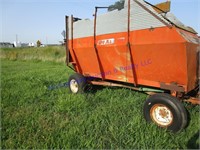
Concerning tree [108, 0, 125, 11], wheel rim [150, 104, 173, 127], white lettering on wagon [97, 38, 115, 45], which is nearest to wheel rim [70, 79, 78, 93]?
white lettering on wagon [97, 38, 115, 45]

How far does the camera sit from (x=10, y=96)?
5645mm

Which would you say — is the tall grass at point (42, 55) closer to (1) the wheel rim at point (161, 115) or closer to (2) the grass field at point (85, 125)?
(2) the grass field at point (85, 125)

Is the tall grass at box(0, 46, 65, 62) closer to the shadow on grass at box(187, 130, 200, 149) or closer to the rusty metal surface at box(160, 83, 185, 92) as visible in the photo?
the rusty metal surface at box(160, 83, 185, 92)

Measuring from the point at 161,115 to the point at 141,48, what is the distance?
1.35 m

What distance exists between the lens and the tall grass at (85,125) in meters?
3.17

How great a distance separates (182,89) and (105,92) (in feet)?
8.32

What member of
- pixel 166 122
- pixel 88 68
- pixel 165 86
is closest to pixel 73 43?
pixel 88 68

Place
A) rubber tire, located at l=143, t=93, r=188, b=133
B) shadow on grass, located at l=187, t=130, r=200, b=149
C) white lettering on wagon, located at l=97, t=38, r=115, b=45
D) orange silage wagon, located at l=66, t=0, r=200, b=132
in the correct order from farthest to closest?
white lettering on wagon, located at l=97, t=38, r=115, b=45 → orange silage wagon, located at l=66, t=0, r=200, b=132 → rubber tire, located at l=143, t=93, r=188, b=133 → shadow on grass, located at l=187, t=130, r=200, b=149

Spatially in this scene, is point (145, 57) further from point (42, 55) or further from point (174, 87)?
point (42, 55)

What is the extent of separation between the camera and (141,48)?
13.5ft

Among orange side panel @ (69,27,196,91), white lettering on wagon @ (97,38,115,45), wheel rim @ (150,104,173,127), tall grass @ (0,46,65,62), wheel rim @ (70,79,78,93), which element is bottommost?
wheel rim @ (150,104,173,127)

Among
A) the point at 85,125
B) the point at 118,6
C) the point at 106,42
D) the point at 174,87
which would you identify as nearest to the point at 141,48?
the point at 174,87

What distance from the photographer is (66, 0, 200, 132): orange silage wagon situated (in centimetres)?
360

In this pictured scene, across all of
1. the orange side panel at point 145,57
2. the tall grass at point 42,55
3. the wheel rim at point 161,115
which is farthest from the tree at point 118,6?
the tall grass at point 42,55
